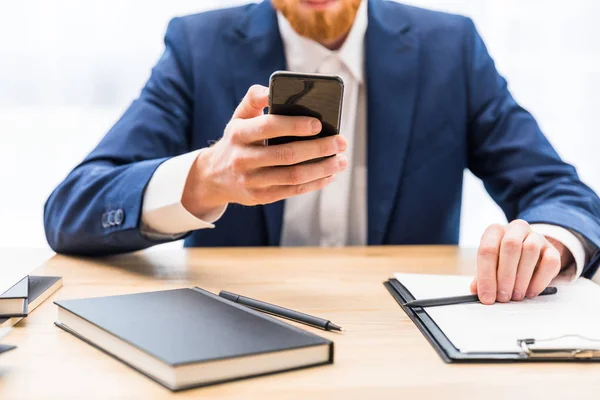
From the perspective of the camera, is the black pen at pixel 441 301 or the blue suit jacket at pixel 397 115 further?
the blue suit jacket at pixel 397 115

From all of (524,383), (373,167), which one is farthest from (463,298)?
(373,167)

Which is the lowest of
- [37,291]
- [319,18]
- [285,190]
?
[37,291]

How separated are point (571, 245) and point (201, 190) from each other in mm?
547

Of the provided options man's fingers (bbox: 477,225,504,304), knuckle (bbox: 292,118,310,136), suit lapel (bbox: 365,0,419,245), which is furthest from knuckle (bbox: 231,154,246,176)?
suit lapel (bbox: 365,0,419,245)

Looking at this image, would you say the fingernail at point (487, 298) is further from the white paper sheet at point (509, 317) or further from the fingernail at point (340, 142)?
the fingernail at point (340, 142)

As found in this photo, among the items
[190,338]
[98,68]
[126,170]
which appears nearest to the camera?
[190,338]

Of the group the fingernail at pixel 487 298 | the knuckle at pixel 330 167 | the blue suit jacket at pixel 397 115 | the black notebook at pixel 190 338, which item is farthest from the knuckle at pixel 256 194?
the blue suit jacket at pixel 397 115

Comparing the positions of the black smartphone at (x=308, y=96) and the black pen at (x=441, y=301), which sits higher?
the black smartphone at (x=308, y=96)

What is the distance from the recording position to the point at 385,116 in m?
1.40

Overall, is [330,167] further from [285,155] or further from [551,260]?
[551,260]

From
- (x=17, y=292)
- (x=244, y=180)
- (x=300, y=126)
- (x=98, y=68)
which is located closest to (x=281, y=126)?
(x=300, y=126)

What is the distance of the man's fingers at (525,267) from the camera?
2.75 ft

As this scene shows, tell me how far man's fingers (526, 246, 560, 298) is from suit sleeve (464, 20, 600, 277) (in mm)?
206

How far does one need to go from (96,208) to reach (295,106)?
0.47 m
